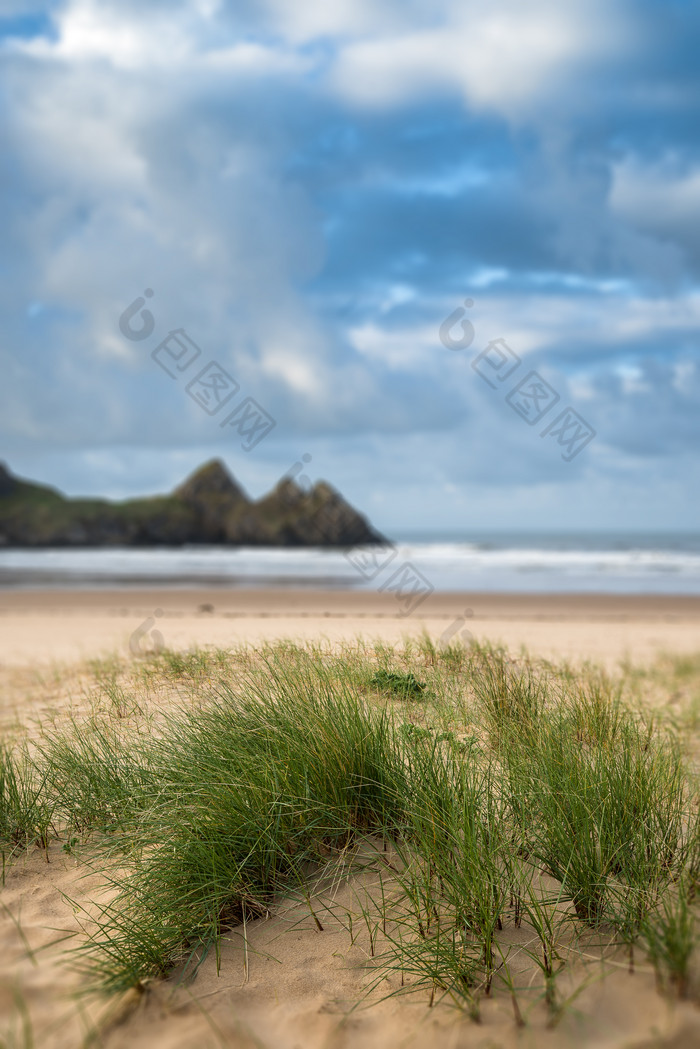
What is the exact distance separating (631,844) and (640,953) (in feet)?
1.43

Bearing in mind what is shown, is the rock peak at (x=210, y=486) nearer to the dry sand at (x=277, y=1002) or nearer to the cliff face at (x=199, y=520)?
the cliff face at (x=199, y=520)

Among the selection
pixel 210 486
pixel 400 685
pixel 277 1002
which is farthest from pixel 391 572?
pixel 210 486

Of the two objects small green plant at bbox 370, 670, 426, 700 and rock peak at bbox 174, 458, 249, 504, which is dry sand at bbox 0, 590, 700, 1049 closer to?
small green plant at bbox 370, 670, 426, 700

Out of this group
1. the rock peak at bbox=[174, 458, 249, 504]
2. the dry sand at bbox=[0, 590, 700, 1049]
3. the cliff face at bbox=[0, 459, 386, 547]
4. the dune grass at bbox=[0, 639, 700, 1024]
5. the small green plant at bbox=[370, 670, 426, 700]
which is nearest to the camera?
the dry sand at bbox=[0, 590, 700, 1049]

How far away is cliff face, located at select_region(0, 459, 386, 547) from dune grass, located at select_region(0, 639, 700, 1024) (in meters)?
54.1

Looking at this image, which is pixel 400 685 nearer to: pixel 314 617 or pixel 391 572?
pixel 314 617

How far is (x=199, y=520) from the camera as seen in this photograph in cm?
6156

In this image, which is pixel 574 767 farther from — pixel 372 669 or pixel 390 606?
pixel 390 606

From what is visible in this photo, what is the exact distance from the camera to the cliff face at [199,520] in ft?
194

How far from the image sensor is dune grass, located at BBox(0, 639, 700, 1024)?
257cm

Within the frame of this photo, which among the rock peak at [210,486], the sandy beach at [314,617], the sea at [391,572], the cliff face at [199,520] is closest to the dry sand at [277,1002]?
the sandy beach at [314,617]

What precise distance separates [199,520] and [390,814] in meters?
59.9

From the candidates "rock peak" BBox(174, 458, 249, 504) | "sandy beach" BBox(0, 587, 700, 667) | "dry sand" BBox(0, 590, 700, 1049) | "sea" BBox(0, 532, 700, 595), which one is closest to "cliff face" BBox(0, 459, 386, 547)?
"rock peak" BBox(174, 458, 249, 504)

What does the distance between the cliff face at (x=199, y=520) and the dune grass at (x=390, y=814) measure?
178ft
